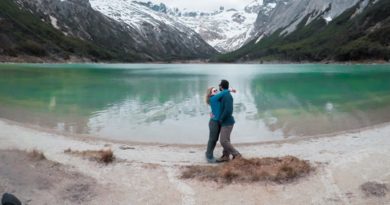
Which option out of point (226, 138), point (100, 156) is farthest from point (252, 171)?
point (100, 156)

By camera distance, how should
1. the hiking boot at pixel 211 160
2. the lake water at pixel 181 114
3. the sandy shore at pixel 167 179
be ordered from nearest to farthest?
1. the sandy shore at pixel 167 179
2. the hiking boot at pixel 211 160
3. the lake water at pixel 181 114

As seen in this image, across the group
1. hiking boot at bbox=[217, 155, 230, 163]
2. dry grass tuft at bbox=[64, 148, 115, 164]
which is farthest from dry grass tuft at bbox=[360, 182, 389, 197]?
dry grass tuft at bbox=[64, 148, 115, 164]

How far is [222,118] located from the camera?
49.3 feet

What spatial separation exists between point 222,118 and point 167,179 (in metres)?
3.26

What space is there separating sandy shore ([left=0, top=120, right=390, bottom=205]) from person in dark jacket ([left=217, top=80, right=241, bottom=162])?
1.33 m

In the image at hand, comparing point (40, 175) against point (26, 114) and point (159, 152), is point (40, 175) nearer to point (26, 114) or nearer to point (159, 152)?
point (159, 152)

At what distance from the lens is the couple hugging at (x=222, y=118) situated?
48.9 ft

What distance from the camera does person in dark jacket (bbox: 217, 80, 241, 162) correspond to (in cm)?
1488

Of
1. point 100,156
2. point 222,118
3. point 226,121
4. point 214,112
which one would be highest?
point 214,112

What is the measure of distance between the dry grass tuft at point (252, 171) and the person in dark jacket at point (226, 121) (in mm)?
1155

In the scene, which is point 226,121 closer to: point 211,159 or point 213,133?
point 213,133

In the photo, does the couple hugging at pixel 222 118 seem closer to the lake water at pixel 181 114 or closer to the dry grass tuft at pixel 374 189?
the dry grass tuft at pixel 374 189

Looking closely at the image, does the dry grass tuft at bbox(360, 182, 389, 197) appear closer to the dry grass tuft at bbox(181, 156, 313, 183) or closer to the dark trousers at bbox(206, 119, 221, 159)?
the dry grass tuft at bbox(181, 156, 313, 183)

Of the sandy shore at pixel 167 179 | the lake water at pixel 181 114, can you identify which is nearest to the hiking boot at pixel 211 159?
the sandy shore at pixel 167 179
